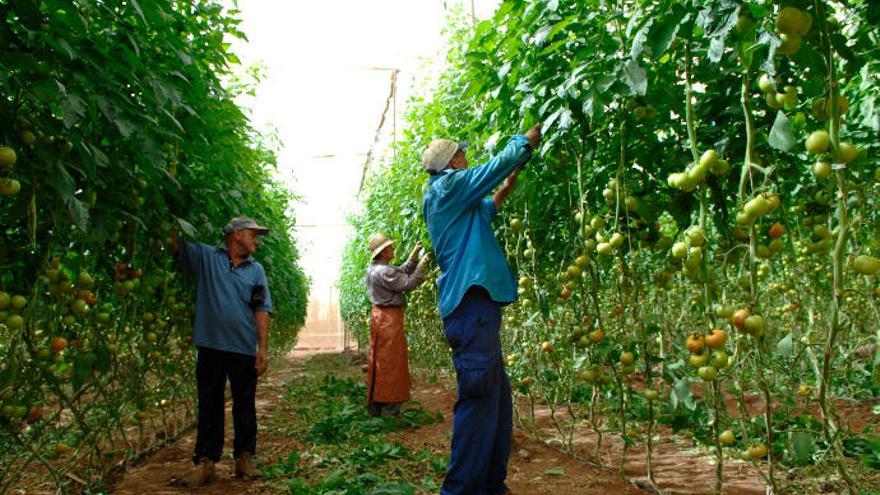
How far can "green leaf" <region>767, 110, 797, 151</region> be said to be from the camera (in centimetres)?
147

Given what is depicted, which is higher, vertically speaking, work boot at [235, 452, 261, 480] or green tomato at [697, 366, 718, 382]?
green tomato at [697, 366, 718, 382]

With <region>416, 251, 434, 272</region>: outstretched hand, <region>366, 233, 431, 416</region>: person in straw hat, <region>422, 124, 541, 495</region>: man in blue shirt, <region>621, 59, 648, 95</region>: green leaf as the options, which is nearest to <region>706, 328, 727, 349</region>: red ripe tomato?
<region>621, 59, 648, 95</region>: green leaf

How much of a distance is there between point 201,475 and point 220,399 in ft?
1.45

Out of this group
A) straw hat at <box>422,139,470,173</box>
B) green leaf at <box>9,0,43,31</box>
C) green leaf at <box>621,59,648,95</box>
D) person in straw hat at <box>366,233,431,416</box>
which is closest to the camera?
green leaf at <box>9,0,43,31</box>

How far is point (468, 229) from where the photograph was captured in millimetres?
2764

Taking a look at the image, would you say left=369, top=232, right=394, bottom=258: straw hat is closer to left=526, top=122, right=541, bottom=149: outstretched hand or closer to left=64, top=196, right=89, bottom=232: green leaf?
left=526, top=122, right=541, bottom=149: outstretched hand

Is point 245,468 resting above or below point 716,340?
below

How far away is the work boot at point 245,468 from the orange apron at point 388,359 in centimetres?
195

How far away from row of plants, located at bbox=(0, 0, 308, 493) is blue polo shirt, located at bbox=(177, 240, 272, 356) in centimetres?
17

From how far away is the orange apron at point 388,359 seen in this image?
18.6 ft

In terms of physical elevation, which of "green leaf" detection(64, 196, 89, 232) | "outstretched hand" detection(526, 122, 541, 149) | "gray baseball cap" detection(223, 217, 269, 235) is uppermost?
"outstretched hand" detection(526, 122, 541, 149)

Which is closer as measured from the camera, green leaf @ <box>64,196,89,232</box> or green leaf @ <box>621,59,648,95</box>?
green leaf @ <box>64,196,89,232</box>

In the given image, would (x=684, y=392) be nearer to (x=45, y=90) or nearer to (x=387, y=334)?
(x=45, y=90)

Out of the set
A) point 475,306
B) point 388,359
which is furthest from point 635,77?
point 388,359
